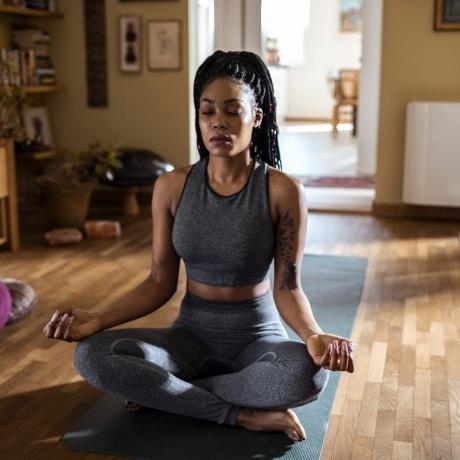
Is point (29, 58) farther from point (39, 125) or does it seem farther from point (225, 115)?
point (225, 115)

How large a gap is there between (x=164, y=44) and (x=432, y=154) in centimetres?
187

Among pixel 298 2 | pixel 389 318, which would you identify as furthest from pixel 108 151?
pixel 298 2

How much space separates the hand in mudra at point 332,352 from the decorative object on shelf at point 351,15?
1037 centimetres

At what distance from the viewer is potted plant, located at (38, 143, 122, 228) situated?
14.1 ft

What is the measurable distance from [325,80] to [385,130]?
7.34 metres

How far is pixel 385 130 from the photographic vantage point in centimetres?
475

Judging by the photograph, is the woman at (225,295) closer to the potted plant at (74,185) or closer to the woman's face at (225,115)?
the woman's face at (225,115)

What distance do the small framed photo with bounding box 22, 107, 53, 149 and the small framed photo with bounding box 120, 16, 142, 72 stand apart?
639mm

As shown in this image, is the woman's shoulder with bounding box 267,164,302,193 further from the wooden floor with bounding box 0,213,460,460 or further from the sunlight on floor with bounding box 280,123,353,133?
the sunlight on floor with bounding box 280,123,353,133

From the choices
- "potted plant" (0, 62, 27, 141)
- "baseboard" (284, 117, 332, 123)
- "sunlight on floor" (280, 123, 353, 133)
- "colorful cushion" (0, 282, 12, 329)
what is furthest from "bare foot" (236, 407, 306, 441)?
"baseboard" (284, 117, 332, 123)

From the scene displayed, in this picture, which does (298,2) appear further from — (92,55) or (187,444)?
(187,444)

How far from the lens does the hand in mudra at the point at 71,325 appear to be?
5.65 feet

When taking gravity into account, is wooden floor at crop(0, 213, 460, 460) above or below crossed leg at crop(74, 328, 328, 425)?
below

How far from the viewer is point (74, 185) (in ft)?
14.1
